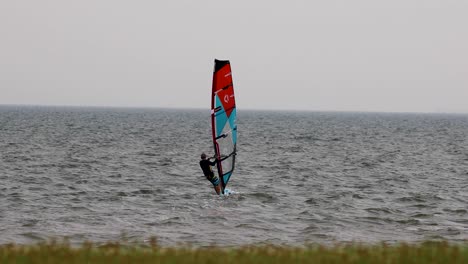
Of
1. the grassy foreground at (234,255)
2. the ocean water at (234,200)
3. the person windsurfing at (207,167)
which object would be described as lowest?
the ocean water at (234,200)

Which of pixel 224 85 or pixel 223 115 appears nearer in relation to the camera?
pixel 224 85

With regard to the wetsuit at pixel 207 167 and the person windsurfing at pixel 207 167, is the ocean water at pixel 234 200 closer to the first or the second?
the person windsurfing at pixel 207 167

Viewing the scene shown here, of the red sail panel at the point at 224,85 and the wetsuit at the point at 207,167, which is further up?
the red sail panel at the point at 224,85

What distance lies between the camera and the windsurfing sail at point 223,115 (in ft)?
78.2

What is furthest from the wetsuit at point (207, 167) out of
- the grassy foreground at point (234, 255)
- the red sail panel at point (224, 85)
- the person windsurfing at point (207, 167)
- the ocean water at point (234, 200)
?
the grassy foreground at point (234, 255)

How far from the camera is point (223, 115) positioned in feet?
81.0

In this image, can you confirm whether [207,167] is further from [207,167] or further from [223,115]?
[223,115]

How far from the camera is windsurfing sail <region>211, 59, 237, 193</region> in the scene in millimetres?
23844

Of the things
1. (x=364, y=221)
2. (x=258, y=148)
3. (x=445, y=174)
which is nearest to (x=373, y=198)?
(x=364, y=221)

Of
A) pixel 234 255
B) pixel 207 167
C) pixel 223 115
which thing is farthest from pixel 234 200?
pixel 234 255

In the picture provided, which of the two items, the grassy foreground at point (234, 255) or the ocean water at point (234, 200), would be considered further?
the ocean water at point (234, 200)

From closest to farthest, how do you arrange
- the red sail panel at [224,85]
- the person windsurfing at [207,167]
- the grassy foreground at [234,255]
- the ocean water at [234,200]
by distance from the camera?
the grassy foreground at [234,255], the ocean water at [234,200], the red sail panel at [224,85], the person windsurfing at [207,167]

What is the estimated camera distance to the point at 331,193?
1197 inches

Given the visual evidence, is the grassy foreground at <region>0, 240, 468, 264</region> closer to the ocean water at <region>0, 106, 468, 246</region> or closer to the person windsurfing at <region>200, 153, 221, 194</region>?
the ocean water at <region>0, 106, 468, 246</region>
